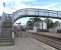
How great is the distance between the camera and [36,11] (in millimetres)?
32906

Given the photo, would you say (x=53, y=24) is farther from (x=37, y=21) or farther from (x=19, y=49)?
(x=19, y=49)

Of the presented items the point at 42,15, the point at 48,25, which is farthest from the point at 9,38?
the point at 48,25

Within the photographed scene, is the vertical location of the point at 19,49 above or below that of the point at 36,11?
below

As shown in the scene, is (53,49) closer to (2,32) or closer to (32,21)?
(2,32)

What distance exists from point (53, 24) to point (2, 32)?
4651 centimetres

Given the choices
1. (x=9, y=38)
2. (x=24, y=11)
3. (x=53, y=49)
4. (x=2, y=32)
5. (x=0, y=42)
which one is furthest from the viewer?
(x=24, y=11)

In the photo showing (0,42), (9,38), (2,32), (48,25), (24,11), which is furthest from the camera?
(48,25)

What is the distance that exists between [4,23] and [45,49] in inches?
285

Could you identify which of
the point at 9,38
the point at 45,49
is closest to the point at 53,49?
the point at 45,49

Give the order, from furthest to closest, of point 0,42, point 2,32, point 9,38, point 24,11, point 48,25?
point 48,25, point 24,11, point 2,32, point 9,38, point 0,42

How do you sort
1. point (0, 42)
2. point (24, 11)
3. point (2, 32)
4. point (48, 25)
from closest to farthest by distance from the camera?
point (0, 42)
point (2, 32)
point (24, 11)
point (48, 25)

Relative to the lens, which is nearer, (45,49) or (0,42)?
(45,49)

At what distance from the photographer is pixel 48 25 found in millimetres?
60688

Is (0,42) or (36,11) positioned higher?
(36,11)
